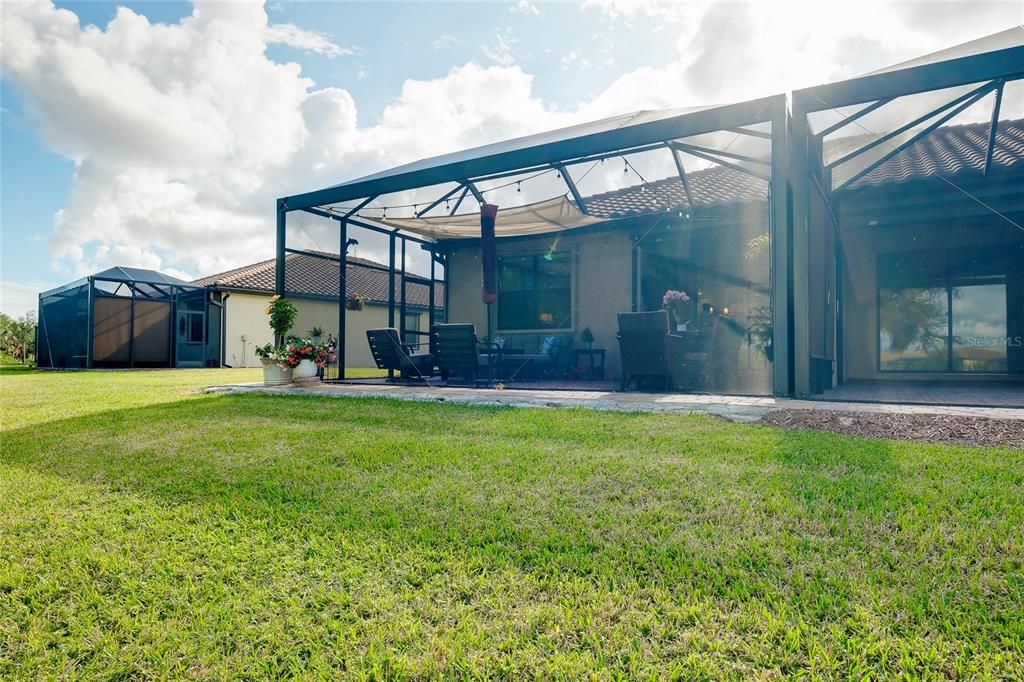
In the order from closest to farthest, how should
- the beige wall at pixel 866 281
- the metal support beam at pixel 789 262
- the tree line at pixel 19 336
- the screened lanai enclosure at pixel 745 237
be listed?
1. the metal support beam at pixel 789 262
2. the screened lanai enclosure at pixel 745 237
3. the beige wall at pixel 866 281
4. the tree line at pixel 19 336

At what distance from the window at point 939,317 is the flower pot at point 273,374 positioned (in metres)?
9.69

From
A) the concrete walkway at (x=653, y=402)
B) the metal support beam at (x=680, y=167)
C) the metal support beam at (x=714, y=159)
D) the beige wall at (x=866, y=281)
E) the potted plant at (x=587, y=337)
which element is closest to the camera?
the concrete walkway at (x=653, y=402)

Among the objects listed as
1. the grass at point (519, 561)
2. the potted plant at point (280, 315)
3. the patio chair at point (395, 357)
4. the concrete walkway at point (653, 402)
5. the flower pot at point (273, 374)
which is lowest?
the grass at point (519, 561)

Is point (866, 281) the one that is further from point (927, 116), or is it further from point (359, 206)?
point (359, 206)

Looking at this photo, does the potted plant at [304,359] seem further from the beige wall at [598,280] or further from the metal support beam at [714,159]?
the metal support beam at [714,159]

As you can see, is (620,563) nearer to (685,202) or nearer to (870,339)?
(685,202)

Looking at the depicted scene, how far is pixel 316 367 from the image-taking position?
26.2 feet

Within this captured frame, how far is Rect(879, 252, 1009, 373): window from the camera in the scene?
8.14 metres

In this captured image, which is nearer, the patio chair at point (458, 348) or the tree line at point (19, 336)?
the patio chair at point (458, 348)

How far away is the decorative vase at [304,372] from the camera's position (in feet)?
25.4

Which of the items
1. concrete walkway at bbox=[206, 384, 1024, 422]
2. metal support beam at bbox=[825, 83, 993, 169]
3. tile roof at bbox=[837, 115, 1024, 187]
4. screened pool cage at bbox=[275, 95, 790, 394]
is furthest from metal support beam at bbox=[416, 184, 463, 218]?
tile roof at bbox=[837, 115, 1024, 187]

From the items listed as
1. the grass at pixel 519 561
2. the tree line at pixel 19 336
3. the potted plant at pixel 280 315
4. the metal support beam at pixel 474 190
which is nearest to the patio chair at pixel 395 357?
the potted plant at pixel 280 315

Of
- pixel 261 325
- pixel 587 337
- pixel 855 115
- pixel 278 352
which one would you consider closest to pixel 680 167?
pixel 855 115

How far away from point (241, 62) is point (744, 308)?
29.9 feet
